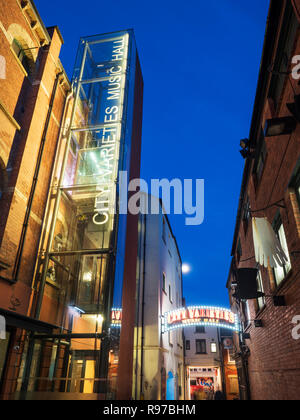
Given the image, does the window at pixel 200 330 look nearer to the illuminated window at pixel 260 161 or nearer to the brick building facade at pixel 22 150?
the illuminated window at pixel 260 161

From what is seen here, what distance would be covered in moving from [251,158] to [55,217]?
7945 mm

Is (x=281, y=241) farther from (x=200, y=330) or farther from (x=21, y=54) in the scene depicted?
(x=200, y=330)

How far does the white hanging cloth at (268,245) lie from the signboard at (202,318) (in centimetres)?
1153

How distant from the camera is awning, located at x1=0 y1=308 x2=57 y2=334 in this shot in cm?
656

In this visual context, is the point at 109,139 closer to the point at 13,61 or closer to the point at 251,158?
the point at 13,61

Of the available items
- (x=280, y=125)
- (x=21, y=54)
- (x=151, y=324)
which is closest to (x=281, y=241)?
(x=280, y=125)

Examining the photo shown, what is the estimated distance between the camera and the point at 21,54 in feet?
36.1

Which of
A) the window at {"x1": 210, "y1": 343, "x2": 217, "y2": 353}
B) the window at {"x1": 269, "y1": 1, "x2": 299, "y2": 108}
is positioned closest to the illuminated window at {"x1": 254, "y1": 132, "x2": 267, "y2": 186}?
the window at {"x1": 269, "y1": 1, "x2": 299, "y2": 108}

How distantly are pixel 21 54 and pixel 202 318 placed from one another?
16.4m

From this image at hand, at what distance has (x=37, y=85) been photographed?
11.1m

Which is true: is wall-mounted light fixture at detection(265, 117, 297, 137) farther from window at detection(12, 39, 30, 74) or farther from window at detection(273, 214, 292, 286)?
window at detection(12, 39, 30, 74)

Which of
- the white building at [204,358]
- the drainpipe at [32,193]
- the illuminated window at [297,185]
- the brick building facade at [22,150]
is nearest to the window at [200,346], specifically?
the white building at [204,358]

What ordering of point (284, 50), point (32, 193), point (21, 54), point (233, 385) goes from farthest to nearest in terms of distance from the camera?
point (233, 385) → point (21, 54) → point (32, 193) → point (284, 50)

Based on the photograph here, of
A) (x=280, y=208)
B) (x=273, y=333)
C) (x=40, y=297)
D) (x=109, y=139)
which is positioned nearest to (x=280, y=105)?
(x=280, y=208)
